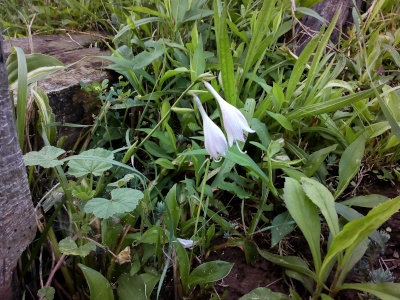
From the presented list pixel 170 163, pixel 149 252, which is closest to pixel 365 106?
pixel 170 163

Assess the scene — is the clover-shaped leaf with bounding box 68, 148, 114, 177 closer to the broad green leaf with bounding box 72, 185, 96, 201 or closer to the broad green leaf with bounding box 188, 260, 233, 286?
the broad green leaf with bounding box 72, 185, 96, 201

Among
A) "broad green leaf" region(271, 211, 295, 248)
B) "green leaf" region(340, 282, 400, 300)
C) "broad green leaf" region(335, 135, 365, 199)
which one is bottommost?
"green leaf" region(340, 282, 400, 300)

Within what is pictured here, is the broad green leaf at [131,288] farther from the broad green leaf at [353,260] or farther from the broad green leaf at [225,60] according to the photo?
the broad green leaf at [225,60]

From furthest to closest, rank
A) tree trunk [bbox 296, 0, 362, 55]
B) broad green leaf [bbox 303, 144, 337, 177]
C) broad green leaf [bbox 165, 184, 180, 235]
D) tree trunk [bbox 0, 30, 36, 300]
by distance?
tree trunk [bbox 296, 0, 362, 55]
broad green leaf [bbox 303, 144, 337, 177]
broad green leaf [bbox 165, 184, 180, 235]
tree trunk [bbox 0, 30, 36, 300]

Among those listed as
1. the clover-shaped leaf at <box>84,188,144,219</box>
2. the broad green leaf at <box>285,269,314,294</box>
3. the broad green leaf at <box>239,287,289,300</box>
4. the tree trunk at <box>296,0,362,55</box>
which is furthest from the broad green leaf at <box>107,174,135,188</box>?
the tree trunk at <box>296,0,362,55</box>

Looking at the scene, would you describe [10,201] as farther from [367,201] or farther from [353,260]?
[367,201]

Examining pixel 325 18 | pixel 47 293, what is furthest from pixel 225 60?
pixel 325 18
